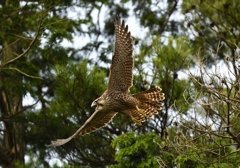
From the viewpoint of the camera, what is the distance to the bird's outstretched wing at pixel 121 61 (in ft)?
30.7

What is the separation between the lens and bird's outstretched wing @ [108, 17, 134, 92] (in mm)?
9359

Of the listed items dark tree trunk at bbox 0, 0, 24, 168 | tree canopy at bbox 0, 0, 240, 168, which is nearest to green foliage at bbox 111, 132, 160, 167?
tree canopy at bbox 0, 0, 240, 168

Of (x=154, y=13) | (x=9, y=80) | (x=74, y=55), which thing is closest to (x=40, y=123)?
(x=9, y=80)

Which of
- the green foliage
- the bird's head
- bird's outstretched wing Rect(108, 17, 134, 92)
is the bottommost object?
the green foliage

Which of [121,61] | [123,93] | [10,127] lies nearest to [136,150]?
[123,93]

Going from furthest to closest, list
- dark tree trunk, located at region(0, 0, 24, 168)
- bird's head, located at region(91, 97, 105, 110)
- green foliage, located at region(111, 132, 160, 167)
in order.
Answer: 1. dark tree trunk, located at region(0, 0, 24, 168)
2. bird's head, located at region(91, 97, 105, 110)
3. green foliage, located at region(111, 132, 160, 167)

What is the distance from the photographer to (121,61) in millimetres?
9344

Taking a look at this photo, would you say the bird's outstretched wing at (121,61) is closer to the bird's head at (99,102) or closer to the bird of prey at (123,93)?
the bird of prey at (123,93)

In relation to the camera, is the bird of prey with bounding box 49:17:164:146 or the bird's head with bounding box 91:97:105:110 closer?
the bird of prey with bounding box 49:17:164:146

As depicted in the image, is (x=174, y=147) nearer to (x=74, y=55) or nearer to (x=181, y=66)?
(x=181, y=66)

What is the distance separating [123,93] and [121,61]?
469mm

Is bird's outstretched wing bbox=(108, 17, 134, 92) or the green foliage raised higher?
bird's outstretched wing bbox=(108, 17, 134, 92)

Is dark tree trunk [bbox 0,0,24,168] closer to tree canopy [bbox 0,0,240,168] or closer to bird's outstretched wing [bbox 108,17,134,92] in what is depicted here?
tree canopy [bbox 0,0,240,168]

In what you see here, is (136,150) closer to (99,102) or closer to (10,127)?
(99,102)
